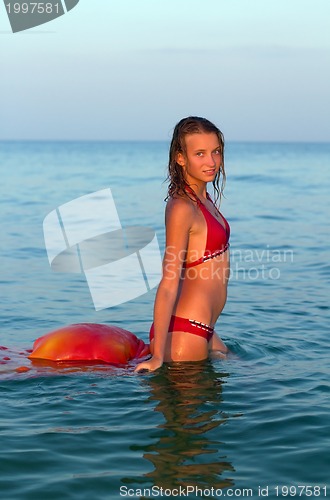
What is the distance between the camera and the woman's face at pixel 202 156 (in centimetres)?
587

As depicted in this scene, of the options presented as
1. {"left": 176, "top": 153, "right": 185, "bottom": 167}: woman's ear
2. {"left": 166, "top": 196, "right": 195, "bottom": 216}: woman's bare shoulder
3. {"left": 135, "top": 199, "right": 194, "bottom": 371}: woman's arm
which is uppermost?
{"left": 176, "top": 153, "right": 185, "bottom": 167}: woman's ear

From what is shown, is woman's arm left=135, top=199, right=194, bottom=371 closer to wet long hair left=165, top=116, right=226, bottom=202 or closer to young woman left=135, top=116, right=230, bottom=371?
young woman left=135, top=116, right=230, bottom=371

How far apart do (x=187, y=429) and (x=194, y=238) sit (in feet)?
4.95

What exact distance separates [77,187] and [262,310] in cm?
2475

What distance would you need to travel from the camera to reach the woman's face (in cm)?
587

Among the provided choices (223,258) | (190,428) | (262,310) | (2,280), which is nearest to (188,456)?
(190,428)

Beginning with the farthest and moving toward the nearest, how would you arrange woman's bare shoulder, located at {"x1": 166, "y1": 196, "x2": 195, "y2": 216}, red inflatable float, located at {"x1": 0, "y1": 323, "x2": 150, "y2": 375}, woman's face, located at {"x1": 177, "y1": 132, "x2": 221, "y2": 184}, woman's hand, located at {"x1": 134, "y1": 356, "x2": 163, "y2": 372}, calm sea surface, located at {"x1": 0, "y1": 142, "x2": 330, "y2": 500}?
red inflatable float, located at {"x1": 0, "y1": 323, "x2": 150, "y2": 375} → woman's face, located at {"x1": 177, "y1": 132, "x2": 221, "y2": 184} → woman's bare shoulder, located at {"x1": 166, "y1": 196, "x2": 195, "y2": 216} → woman's hand, located at {"x1": 134, "y1": 356, "x2": 163, "y2": 372} → calm sea surface, located at {"x1": 0, "y1": 142, "x2": 330, "y2": 500}

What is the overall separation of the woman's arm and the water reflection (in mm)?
314

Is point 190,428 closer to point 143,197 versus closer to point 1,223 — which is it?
point 1,223

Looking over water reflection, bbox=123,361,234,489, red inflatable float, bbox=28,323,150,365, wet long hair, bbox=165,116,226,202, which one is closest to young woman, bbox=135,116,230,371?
wet long hair, bbox=165,116,226,202

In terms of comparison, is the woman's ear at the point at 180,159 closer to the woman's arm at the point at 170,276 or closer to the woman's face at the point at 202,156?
the woman's face at the point at 202,156

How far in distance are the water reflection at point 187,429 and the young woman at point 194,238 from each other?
18 cm

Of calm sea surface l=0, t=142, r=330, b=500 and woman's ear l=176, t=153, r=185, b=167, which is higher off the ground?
woman's ear l=176, t=153, r=185, b=167

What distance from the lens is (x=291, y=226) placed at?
18.1 meters
